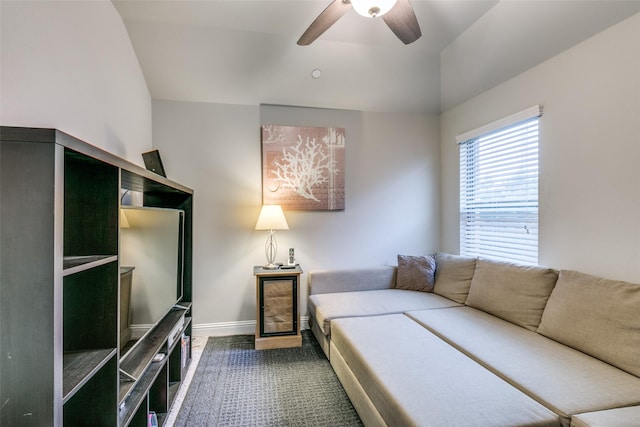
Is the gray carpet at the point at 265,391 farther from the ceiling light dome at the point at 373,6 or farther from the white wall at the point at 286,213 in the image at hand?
the ceiling light dome at the point at 373,6

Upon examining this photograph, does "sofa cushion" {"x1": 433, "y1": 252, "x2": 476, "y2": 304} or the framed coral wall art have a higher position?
the framed coral wall art

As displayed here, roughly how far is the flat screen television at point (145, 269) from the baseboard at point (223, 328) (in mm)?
1086

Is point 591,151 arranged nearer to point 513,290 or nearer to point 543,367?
point 513,290

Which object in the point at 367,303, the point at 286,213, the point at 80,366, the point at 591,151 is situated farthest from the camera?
the point at 286,213

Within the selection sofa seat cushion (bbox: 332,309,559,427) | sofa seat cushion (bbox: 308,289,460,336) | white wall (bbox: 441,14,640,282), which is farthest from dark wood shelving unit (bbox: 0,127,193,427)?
white wall (bbox: 441,14,640,282)

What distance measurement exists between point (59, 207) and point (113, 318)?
0.55 meters

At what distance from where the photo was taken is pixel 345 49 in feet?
9.38

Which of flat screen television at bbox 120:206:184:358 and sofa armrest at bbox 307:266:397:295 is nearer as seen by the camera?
flat screen television at bbox 120:206:184:358

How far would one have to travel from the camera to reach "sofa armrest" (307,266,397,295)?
3152 mm

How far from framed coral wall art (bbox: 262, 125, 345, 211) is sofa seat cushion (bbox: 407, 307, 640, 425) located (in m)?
1.70

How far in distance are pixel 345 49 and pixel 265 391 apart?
2939 millimetres

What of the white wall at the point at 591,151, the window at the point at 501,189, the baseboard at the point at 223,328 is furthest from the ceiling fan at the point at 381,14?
the baseboard at the point at 223,328

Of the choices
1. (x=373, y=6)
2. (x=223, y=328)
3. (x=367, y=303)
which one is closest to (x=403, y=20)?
(x=373, y=6)

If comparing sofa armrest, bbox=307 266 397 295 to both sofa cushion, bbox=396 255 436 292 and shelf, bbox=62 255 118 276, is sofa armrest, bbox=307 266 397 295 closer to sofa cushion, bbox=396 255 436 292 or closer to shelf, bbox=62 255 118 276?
sofa cushion, bbox=396 255 436 292
